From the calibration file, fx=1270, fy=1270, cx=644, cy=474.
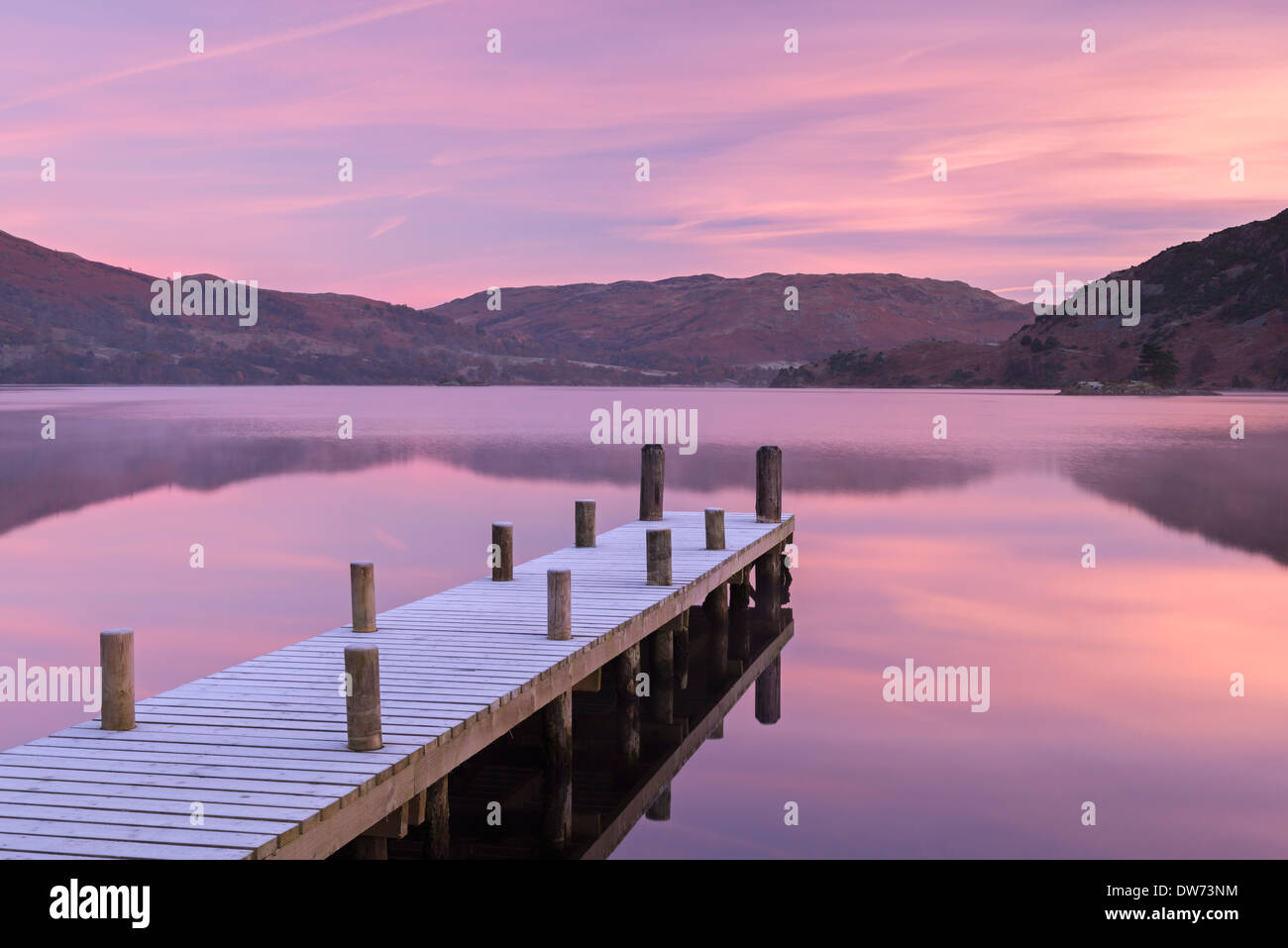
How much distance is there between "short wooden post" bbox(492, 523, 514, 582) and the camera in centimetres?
1717

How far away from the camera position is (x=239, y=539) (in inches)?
1312

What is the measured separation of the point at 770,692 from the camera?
18.3 meters

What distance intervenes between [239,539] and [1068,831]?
84.1 ft

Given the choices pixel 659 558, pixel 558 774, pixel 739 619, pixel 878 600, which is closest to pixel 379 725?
pixel 558 774

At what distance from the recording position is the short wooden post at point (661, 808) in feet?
41.0

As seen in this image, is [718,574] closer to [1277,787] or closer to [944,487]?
[1277,787]

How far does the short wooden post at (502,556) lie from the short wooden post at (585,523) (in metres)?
3.19

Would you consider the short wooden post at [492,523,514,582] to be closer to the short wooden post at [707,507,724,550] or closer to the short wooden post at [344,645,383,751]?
the short wooden post at [707,507,724,550]

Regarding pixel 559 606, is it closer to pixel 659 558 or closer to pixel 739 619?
pixel 659 558

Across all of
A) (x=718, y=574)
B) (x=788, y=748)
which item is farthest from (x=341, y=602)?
(x=788, y=748)

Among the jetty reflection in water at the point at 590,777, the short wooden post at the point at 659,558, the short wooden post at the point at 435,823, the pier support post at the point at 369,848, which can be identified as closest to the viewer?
the pier support post at the point at 369,848

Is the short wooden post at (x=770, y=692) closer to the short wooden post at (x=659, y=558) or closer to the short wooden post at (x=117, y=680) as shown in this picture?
the short wooden post at (x=659, y=558)

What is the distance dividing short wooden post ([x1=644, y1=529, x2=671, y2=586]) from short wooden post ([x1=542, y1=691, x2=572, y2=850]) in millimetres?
4633

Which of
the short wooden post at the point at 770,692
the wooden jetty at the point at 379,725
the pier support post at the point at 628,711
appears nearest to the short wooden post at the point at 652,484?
the short wooden post at the point at 770,692
